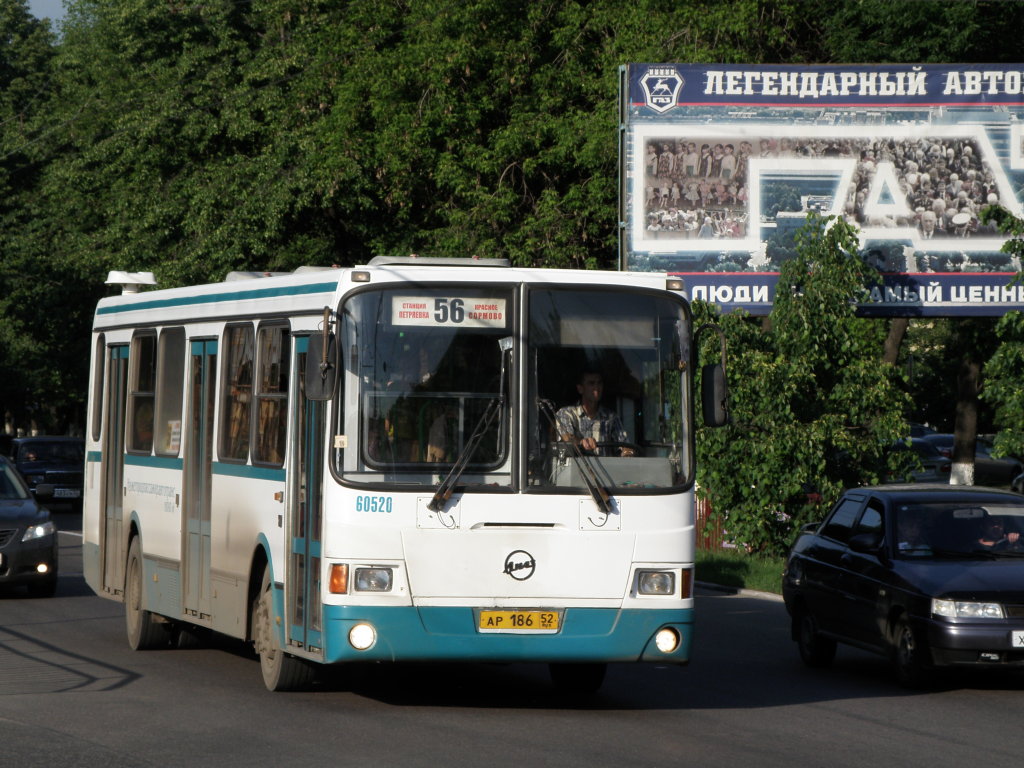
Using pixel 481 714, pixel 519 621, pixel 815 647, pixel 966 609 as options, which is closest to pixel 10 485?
pixel 815 647

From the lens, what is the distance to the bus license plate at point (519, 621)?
10617 millimetres

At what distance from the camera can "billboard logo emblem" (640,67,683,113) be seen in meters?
26.4

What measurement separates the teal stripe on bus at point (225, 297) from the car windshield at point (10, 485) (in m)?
4.65

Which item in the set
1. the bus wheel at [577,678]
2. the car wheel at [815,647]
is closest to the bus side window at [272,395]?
the bus wheel at [577,678]

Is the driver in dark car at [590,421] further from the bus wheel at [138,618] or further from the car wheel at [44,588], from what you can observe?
the car wheel at [44,588]

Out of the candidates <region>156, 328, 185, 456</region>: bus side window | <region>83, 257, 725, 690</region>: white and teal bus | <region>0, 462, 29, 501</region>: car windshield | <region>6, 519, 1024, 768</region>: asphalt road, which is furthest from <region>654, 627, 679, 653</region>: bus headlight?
<region>0, 462, 29, 501</region>: car windshield

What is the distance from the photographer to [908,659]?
1277cm

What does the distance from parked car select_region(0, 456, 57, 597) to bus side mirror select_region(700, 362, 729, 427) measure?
410 inches

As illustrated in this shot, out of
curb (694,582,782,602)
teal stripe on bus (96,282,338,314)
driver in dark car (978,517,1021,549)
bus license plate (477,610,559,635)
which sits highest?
teal stripe on bus (96,282,338,314)

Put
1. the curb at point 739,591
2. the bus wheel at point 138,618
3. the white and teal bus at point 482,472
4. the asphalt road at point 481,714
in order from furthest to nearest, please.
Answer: the curb at point 739,591 → the bus wheel at point 138,618 → the white and teal bus at point 482,472 → the asphalt road at point 481,714

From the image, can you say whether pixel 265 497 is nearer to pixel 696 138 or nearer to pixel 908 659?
pixel 908 659

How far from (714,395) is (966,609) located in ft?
8.70

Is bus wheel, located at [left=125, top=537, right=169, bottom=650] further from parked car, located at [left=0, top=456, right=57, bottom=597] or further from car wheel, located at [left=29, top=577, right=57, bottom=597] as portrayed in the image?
car wheel, located at [left=29, top=577, right=57, bottom=597]

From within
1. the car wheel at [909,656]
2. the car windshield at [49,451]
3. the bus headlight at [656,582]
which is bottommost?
the car wheel at [909,656]
